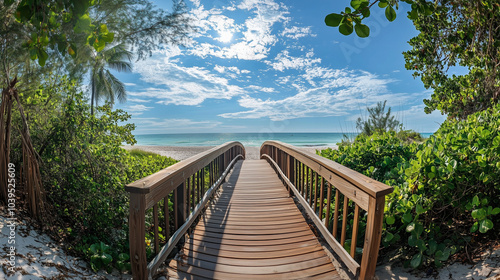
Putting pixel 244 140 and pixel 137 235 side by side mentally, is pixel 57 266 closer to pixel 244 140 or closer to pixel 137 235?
pixel 137 235

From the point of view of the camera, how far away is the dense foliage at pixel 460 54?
376 cm

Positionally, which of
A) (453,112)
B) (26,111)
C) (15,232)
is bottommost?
(15,232)

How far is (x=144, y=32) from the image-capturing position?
17.9 ft

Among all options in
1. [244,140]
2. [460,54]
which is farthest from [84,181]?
[244,140]

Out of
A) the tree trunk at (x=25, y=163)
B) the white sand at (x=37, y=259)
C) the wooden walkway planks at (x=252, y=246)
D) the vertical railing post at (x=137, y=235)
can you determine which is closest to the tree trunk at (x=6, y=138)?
the tree trunk at (x=25, y=163)

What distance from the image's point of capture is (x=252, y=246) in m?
2.72

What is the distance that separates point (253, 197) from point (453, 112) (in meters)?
4.56

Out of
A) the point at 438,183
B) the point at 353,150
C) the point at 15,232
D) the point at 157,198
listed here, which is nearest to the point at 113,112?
the point at 15,232

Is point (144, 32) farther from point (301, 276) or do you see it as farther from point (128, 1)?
point (301, 276)

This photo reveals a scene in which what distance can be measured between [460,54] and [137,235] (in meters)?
5.98

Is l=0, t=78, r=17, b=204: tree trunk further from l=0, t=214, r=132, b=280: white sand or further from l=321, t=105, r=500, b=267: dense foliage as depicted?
l=321, t=105, r=500, b=267: dense foliage

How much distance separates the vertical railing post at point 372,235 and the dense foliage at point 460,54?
252 centimetres

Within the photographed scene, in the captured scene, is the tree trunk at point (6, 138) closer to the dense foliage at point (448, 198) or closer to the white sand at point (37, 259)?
the white sand at point (37, 259)

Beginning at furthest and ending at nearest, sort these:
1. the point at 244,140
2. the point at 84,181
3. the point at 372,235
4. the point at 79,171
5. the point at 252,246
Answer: the point at 244,140
the point at 79,171
the point at 84,181
the point at 252,246
the point at 372,235
